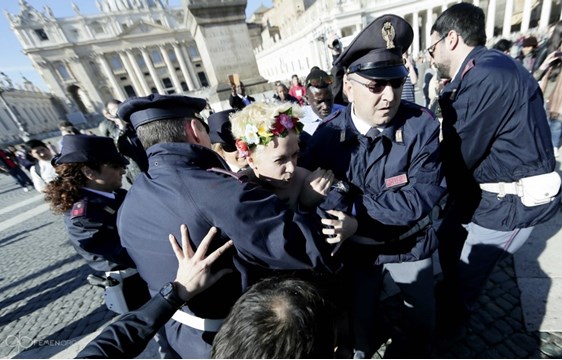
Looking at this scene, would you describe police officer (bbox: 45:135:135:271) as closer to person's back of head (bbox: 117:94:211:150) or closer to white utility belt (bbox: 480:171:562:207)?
person's back of head (bbox: 117:94:211:150)

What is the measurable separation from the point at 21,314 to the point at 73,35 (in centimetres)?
8113

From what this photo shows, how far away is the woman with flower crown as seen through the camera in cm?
147


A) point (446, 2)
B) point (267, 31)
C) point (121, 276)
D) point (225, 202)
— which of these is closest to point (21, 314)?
point (121, 276)

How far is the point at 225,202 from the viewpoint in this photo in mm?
1079

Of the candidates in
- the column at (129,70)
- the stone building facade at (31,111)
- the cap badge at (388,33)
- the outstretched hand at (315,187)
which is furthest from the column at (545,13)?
the stone building facade at (31,111)

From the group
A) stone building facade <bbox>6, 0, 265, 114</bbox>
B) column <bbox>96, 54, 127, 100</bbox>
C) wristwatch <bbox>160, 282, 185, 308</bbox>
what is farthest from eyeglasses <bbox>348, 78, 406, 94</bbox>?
column <bbox>96, 54, 127, 100</bbox>

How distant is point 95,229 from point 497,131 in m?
3.08

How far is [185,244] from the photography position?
116 cm

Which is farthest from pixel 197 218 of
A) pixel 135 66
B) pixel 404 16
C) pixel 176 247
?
pixel 135 66

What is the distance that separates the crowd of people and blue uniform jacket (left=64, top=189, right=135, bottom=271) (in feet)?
0.04

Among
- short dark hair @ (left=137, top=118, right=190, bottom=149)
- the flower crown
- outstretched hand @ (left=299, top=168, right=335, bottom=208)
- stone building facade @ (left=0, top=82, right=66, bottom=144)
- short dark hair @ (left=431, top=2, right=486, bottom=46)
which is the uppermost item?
stone building facade @ (left=0, top=82, right=66, bottom=144)

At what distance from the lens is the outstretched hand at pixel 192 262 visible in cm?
116

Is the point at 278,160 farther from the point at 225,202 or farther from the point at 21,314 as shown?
the point at 21,314

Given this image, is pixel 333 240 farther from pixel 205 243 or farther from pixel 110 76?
pixel 110 76
